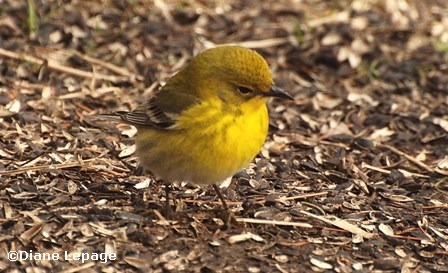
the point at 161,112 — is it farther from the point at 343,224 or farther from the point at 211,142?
the point at 343,224

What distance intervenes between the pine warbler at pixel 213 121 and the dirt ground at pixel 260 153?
43 cm

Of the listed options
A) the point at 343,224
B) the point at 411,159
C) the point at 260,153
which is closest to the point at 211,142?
the point at 343,224

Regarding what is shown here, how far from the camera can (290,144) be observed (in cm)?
698

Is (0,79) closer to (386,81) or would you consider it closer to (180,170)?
(180,170)

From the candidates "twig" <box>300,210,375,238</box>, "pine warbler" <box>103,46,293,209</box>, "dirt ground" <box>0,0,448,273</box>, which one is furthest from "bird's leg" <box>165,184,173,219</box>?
"twig" <box>300,210,375,238</box>

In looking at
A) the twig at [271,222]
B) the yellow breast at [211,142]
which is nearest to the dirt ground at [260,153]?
the twig at [271,222]

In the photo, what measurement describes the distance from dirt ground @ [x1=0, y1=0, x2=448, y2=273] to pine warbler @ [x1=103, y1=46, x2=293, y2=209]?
0.43 meters

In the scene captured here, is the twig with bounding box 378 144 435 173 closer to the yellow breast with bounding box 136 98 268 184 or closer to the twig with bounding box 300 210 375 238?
the twig with bounding box 300 210 375 238

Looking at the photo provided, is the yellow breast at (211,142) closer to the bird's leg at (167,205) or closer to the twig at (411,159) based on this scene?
the bird's leg at (167,205)

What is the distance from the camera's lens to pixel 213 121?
505cm

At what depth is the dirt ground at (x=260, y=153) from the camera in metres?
5.11

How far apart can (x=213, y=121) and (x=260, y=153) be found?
5.64 ft

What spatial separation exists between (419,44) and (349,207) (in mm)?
3807

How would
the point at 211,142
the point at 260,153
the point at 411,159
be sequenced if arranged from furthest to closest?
the point at 411,159 < the point at 260,153 < the point at 211,142
